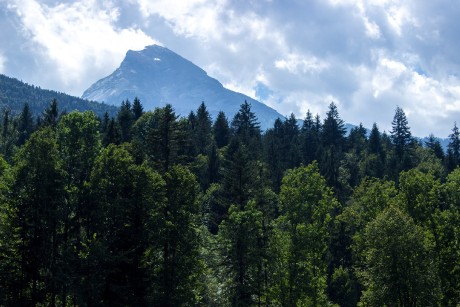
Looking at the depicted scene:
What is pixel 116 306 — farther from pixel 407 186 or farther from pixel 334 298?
pixel 334 298

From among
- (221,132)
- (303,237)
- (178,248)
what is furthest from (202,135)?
(178,248)

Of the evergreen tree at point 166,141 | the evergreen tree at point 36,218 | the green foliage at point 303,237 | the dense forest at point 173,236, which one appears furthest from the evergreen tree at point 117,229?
the green foliage at point 303,237

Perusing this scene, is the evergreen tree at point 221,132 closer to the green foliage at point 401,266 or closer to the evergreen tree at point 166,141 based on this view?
→ the evergreen tree at point 166,141

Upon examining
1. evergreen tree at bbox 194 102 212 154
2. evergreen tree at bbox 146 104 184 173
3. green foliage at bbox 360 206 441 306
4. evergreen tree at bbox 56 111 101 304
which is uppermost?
evergreen tree at bbox 194 102 212 154

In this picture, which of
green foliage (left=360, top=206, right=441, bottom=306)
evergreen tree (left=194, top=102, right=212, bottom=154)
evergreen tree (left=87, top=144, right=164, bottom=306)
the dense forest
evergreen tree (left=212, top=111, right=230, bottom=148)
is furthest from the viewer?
evergreen tree (left=212, top=111, right=230, bottom=148)

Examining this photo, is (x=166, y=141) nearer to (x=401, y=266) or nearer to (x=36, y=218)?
(x=36, y=218)

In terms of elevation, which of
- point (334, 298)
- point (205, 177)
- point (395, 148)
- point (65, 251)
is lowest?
point (334, 298)

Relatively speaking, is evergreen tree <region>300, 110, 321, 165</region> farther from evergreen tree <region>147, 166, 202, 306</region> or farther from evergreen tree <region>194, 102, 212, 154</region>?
evergreen tree <region>147, 166, 202, 306</region>

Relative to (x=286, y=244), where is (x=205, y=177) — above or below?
above

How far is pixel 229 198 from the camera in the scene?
49188 mm

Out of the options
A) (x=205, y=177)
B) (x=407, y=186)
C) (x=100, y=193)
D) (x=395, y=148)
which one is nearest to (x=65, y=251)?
(x=100, y=193)

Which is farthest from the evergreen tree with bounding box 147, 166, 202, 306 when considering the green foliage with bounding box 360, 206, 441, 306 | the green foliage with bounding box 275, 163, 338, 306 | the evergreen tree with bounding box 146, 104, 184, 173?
the green foliage with bounding box 360, 206, 441, 306

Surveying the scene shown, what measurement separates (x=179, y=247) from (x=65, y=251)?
8.79 meters

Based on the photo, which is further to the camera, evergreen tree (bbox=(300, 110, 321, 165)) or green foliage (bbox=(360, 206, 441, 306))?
evergreen tree (bbox=(300, 110, 321, 165))
